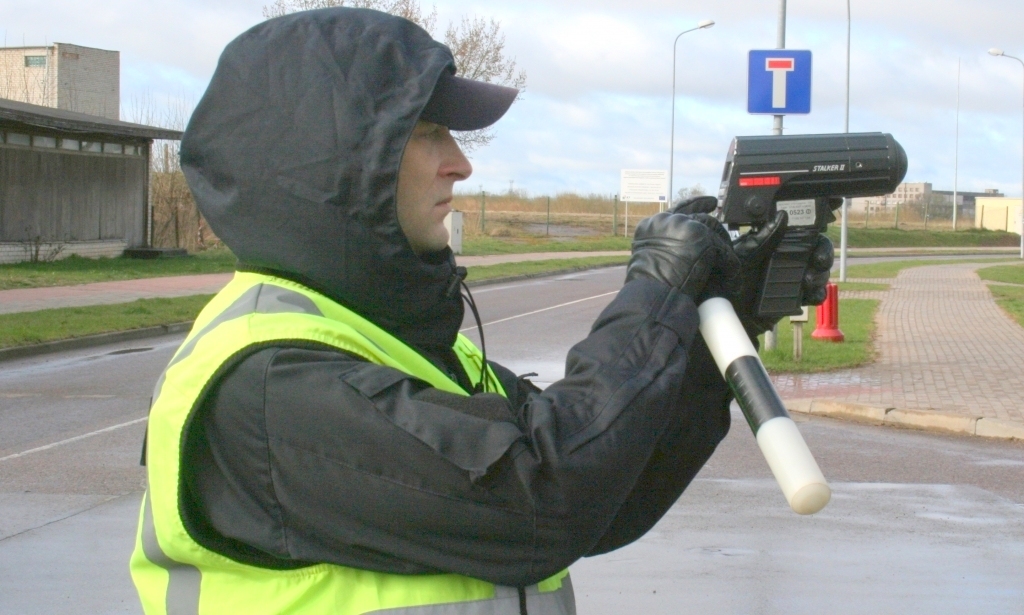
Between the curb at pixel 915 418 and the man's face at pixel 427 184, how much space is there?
24.7 ft

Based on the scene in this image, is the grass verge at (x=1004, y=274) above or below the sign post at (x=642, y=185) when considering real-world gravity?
below

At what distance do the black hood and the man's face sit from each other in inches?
2.5

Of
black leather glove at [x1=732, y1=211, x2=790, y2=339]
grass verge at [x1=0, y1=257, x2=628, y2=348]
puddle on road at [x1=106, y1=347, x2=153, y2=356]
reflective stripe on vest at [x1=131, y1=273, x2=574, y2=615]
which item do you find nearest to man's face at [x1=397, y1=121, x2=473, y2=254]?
reflective stripe on vest at [x1=131, y1=273, x2=574, y2=615]

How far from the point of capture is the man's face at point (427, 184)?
157 cm

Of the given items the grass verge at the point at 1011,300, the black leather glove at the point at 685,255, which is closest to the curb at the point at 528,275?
the grass verge at the point at 1011,300

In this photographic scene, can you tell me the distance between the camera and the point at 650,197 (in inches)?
2461

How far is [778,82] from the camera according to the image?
10.0 m

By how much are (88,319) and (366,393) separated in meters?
14.6

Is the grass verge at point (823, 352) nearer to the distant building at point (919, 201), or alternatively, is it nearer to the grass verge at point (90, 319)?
the grass verge at point (90, 319)

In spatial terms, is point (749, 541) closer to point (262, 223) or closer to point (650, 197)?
point (262, 223)

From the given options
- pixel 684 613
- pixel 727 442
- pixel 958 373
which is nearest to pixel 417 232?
pixel 684 613

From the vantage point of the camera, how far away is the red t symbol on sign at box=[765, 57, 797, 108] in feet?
32.9

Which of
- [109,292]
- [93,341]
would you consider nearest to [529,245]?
[109,292]

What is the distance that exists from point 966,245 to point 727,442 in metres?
62.0
